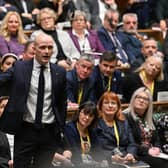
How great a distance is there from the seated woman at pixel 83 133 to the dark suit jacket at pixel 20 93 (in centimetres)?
65

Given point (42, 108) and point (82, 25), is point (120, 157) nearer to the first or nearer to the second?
point (42, 108)

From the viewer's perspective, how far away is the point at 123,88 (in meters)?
8.70

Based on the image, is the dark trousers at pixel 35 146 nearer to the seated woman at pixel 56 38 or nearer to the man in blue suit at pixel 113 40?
the seated woman at pixel 56 38

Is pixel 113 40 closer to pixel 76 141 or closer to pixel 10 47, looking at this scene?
pixel 10 47

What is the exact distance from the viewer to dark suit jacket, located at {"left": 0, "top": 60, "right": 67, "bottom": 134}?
627cm

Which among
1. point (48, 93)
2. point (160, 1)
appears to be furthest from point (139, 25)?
point (48, 93)

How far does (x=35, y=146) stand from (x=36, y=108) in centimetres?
35

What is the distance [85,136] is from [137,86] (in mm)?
1640

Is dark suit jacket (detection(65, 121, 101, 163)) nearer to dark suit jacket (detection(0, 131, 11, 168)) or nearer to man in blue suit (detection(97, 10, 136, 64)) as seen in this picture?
dark suit jacket (detection(0, 131, 11, 168))

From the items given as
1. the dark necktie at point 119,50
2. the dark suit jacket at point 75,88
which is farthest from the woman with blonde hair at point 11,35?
the dark necktie at point 119,50

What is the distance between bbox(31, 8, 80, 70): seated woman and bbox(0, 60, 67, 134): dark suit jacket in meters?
2.55

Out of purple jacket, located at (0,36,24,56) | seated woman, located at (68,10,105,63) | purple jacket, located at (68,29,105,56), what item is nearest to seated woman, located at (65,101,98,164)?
purple jacket, located at (0,36,24,56)

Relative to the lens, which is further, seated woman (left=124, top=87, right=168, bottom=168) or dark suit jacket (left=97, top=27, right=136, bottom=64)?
dark suit jacket (left=97, top=27, right=136, bottom=64)

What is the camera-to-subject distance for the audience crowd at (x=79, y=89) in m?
6.36
